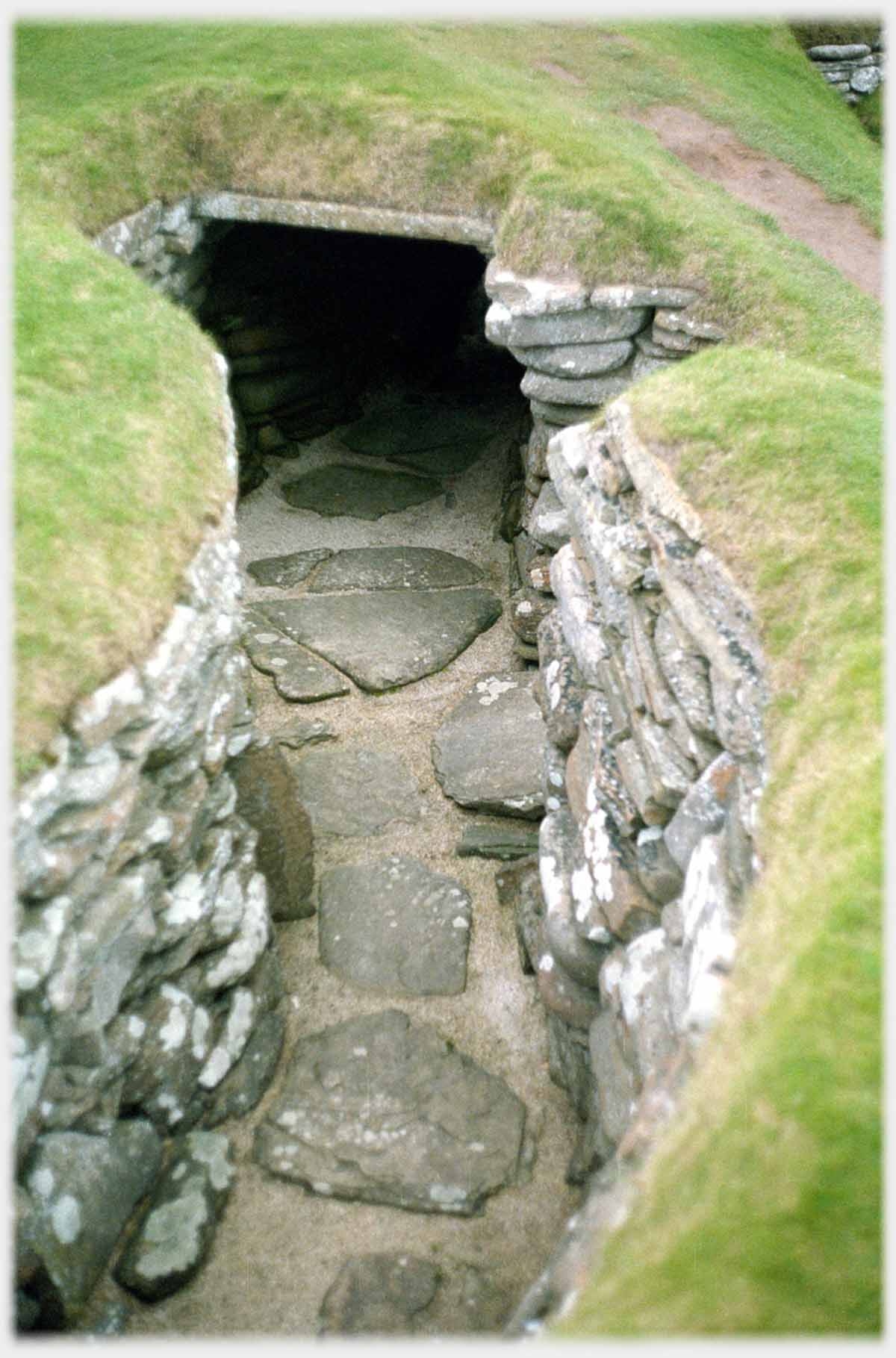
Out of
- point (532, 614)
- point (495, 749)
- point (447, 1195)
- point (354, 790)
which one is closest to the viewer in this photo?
point (447, 1195)

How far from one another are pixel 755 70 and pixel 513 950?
14080 mm

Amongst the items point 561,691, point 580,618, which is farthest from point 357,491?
point 580,618

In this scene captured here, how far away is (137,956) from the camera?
6301mm

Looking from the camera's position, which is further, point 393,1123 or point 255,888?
point 255,888

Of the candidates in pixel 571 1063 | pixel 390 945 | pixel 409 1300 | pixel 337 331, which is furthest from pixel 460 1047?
pixel 337 331

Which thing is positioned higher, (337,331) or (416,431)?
(337,331)

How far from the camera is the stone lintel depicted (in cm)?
1169

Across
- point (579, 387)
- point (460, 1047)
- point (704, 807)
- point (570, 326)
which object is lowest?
point (460, 1047)

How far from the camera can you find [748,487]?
6492 millimetres

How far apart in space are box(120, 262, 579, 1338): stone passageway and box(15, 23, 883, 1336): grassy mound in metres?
2.83

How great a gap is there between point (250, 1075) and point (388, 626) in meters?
5.90

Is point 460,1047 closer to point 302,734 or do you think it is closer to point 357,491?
point 302,734

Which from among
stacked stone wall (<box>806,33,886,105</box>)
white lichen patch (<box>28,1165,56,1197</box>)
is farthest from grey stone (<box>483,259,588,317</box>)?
stacked stone wall (<box>806,33,886,105</box>)

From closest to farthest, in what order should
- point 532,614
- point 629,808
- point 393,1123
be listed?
point 629,808 → point 393,1123 → point 532,614
